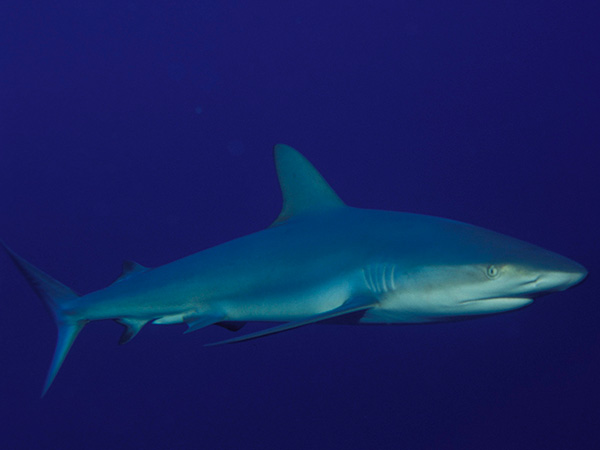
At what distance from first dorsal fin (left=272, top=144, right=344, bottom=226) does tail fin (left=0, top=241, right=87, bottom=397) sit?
4.90 ft

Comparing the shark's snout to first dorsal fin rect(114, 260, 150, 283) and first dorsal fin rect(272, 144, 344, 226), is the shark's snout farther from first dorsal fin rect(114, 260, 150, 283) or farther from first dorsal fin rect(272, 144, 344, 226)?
first dorsal fin rect(114, 260, 150, 283)

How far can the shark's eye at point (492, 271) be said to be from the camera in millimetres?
1957

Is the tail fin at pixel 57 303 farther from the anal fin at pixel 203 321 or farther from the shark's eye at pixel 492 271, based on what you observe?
the shark's eye at pixel 492 271

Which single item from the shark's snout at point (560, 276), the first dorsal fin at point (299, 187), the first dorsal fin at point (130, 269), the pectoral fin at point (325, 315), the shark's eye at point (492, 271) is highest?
the first dorsal fin at point (299, 187)

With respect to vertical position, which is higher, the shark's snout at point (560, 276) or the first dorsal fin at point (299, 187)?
the first dorsal fin at point (299, 187)

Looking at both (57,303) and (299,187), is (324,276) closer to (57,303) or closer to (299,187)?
(299,187)

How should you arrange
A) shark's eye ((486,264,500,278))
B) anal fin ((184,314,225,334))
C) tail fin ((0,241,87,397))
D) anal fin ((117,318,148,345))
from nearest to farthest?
shark's eye ((486,264,500,278)) < anal fin ((184,314,225,334)) < anal fin ((117,318,148,345)) < tail fin ((0,241,87,397))

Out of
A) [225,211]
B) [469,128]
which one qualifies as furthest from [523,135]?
[225,211]

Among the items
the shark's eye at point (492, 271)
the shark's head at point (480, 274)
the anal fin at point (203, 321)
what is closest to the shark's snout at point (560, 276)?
the shark's head at point (480, 274)

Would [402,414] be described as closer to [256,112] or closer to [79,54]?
[256,112]

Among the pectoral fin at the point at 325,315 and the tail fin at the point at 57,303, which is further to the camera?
the tail fin at the point at 57,303

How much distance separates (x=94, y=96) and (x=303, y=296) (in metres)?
12.5

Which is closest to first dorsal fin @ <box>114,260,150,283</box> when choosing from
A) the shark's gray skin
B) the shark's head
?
the shark's gray skin

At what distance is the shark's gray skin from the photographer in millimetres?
2002
